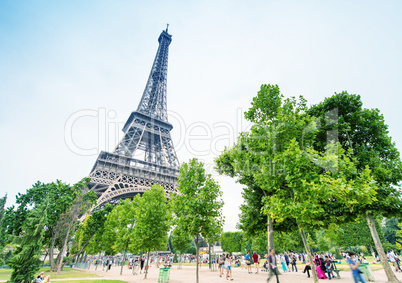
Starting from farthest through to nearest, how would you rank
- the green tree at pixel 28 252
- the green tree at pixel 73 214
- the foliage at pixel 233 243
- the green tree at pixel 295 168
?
1. the foliage at pixel 233 243
2. the green tree at pixel 73 214
3. the green tree at pixel 28 252
4. the green tree at pixel 295 168

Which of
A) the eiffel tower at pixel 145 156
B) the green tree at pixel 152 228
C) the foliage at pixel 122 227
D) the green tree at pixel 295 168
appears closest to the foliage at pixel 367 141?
the green tree at pixel 295 168

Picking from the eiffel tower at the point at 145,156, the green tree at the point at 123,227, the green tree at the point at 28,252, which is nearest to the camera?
the green tree at the point at 28,252

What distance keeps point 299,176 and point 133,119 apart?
50.9 metres

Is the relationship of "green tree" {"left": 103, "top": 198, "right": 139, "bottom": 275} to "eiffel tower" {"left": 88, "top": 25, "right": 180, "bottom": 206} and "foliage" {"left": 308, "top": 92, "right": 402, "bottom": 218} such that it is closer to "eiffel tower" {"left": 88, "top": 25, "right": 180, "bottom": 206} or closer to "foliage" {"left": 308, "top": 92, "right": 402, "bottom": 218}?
"eiffel tower" {"left": 88, "top": 25, "right": 180, "bottom": 206}

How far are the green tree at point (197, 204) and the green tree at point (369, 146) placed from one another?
28.0 ft

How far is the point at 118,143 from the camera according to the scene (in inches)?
1873

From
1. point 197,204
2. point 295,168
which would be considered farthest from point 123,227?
point 295,168

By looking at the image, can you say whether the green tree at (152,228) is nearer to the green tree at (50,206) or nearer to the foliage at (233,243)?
the green tree at (50,206)

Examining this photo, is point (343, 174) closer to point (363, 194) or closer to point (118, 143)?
point (363, 194)

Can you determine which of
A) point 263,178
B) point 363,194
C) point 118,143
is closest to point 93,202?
point 118,143

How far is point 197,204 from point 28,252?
9.09 m

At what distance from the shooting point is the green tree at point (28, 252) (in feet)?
32.1

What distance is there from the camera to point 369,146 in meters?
15.6

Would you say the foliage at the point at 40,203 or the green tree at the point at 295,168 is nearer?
the green tree at the point at 295,168
